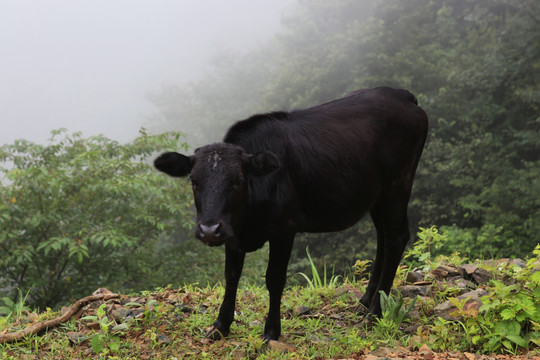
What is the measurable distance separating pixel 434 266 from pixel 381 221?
2.94 ft

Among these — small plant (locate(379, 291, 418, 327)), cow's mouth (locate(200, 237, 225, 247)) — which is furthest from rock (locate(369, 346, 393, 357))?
cow's mouth (locate(200, 237, 225, 247))

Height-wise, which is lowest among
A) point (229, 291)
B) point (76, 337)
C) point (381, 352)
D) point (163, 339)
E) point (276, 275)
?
point (381, 352)

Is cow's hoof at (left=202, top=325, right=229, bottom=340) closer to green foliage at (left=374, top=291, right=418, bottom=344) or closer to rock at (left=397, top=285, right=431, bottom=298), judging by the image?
green foliage at (left=374, top=291, right=418, bottom=344)

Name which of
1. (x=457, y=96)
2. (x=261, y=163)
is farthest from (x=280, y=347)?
(x=457, y=96)

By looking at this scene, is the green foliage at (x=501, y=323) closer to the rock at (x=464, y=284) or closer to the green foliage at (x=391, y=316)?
the green foliage at (x=391, y=316)

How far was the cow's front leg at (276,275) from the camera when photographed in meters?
4.12

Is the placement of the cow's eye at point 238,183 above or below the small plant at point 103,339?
above

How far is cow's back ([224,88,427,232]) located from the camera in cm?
427

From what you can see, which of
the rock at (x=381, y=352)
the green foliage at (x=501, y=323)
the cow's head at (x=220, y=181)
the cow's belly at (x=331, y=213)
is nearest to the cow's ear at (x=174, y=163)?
the cow's head at (x=220, y=181)

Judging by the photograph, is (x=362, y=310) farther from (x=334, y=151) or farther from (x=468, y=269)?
(x=334, y=151)

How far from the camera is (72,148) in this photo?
11.6 metres

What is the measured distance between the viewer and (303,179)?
14.1ft

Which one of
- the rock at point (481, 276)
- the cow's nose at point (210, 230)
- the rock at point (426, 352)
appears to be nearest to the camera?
the cow's nose at point (210, 230)

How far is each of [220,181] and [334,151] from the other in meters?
1.23
